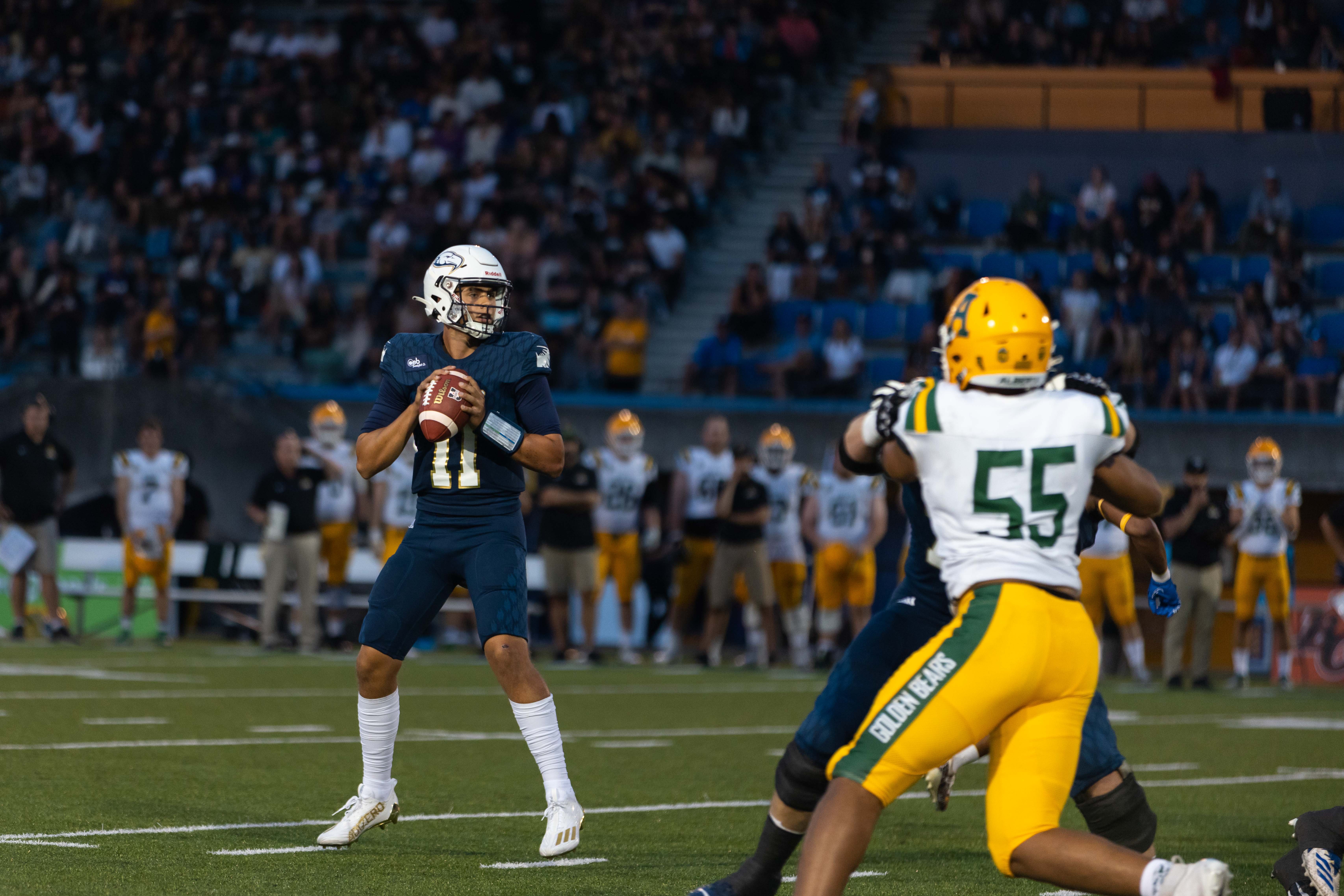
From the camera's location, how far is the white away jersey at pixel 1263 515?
1495 centimetres

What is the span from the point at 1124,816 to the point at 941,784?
1.11 meters

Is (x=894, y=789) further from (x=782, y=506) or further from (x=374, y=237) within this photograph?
(x=374, y=237)

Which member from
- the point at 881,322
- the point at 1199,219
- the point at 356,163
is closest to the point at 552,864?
the point at 881,322

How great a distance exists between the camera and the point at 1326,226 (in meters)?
19.6

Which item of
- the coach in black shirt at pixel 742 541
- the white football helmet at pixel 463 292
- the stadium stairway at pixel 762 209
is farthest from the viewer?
the stadium stairway at pixel 762 209

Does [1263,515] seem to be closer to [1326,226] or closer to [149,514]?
[1326,226]

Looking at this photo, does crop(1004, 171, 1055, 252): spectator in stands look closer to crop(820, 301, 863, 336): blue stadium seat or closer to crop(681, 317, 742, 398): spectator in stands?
crop(820, 301, 863, 336): blue stadium seat

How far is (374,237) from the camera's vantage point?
20688mm

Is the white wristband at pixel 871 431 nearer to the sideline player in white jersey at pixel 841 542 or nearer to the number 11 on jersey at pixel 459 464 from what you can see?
the number 11 on jersey at pixel 459 464

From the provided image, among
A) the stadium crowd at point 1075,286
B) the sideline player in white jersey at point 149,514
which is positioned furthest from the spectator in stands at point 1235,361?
the sideline player in white jersey at point 149,514

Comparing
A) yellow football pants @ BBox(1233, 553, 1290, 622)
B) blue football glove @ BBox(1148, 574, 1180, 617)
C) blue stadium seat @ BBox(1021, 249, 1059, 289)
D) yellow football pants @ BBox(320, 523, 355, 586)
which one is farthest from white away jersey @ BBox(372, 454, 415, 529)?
blue football glove @ BBox(1148, 574, 1180, 617)

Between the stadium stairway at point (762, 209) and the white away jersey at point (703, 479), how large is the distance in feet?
8.72

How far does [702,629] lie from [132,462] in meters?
5.87

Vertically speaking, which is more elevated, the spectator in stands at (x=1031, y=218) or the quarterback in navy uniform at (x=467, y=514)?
the spectator in stands at (x=1031, y=218)
